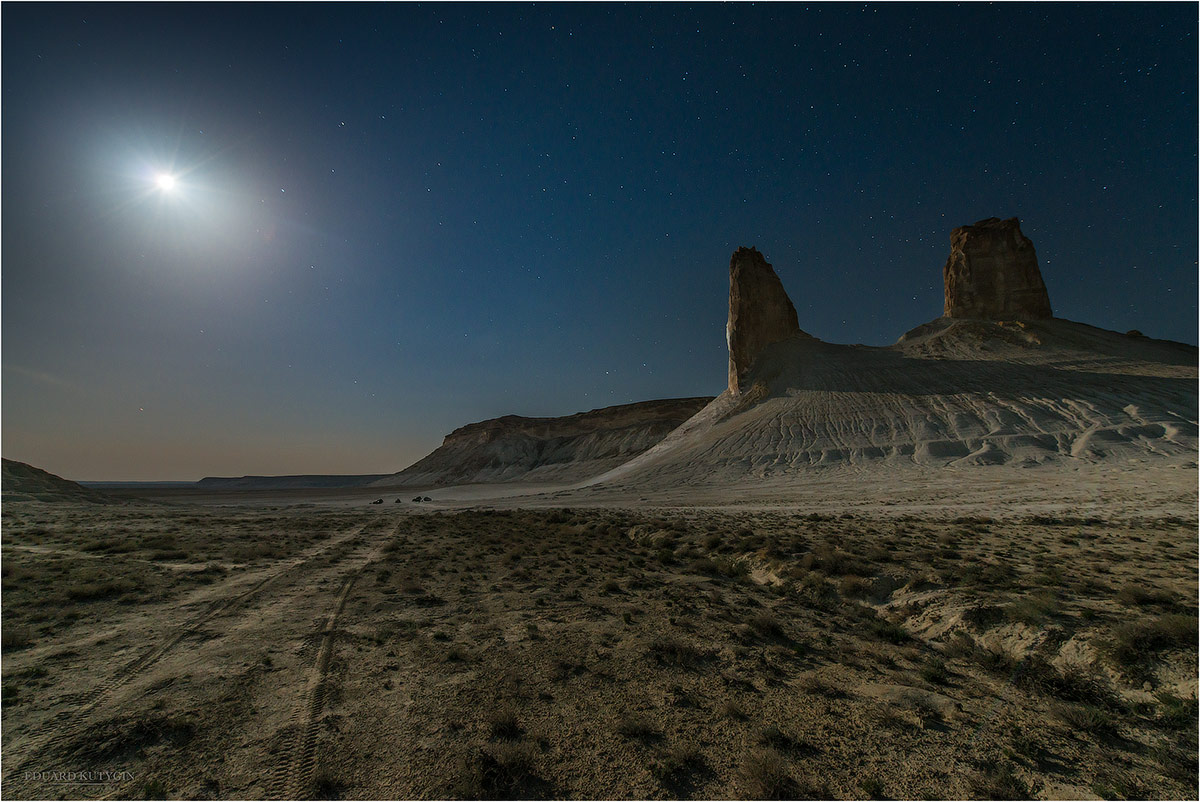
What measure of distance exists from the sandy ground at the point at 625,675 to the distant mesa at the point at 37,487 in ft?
125

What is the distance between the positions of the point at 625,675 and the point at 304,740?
3.92 metres

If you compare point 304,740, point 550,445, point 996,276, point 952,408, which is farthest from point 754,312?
point 304,740

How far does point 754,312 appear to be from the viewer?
75188 millimetres

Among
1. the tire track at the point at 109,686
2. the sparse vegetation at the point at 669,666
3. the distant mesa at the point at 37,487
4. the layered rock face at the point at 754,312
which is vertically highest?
the layered rock face at the point at 754,312

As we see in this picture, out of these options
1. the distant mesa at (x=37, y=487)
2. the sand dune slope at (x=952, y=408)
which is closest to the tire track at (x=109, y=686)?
the sand dune slope at (x=952, y=408)

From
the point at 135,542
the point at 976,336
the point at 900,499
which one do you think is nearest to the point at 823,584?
the point at 900,499

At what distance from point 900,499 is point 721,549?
19879 millimetres

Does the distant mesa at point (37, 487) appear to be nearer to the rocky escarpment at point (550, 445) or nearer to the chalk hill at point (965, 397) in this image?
the chalk hill at point (965, 397)

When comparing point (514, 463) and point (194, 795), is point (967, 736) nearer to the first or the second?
point (194, 795)

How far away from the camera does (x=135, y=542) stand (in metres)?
18.5

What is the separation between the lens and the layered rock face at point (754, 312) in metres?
74.0

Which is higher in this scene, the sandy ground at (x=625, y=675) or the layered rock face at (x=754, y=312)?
the layered rock face at (x=754, y=312)

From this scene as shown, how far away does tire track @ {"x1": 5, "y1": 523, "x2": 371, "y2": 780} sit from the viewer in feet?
15.5

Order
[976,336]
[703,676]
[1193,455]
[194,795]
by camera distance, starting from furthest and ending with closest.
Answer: [976,336]
[1193,455]
[703,676]
[194,795]
